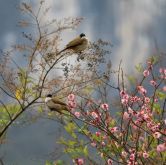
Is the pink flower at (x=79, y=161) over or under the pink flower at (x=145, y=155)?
over

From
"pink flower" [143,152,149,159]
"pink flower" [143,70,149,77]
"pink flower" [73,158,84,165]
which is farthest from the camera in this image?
"pink flower" [143,70,149,77]

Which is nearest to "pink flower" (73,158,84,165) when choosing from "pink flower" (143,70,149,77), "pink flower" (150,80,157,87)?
"pink flower" (150,80,157,87)

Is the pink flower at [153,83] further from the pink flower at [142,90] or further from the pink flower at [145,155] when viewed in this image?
the pink flower at [145,155]

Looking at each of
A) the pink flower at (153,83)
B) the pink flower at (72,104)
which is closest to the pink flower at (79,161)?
the pink flower at (72,104)

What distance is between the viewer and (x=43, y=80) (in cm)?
1678

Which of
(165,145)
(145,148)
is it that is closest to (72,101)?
(145,148)

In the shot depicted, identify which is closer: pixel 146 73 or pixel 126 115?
pixel 126 115

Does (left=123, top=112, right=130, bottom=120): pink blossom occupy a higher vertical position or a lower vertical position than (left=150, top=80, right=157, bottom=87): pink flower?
lower

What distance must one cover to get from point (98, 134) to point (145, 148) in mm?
1853

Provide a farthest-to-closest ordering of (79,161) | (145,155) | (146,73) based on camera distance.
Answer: (146,73)
(79,161)
(145,155)

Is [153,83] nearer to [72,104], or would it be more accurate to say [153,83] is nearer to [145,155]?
[72,104]

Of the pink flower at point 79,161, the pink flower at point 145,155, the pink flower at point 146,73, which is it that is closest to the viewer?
the pink flower at point 145,155

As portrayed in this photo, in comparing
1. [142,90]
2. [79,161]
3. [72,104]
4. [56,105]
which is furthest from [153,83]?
[79,161]

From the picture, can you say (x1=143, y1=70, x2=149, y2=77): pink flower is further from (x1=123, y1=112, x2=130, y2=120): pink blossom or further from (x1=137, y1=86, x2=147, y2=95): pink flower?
(x1=123, y1=112, x2=130, y2=120): pink blossom
